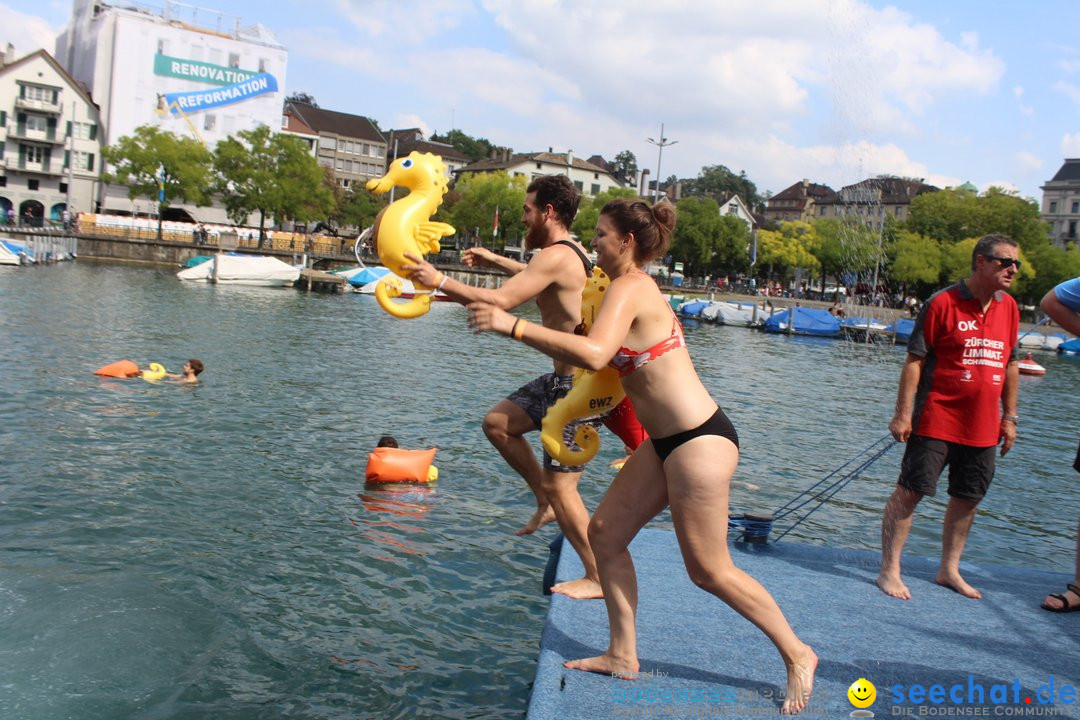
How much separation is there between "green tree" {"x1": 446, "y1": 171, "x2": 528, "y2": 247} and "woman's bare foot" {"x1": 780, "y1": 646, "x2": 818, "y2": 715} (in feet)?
304

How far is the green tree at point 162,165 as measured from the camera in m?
74.9

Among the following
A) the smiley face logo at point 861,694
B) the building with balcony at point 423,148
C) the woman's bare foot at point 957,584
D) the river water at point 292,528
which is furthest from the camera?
the building with balcony at point 423,148

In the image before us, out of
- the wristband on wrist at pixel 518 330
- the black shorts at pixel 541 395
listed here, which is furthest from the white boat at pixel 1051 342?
the wristband on wrist at pixel 518 330

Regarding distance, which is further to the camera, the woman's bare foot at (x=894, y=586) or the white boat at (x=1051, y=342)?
the white boat at (x=1051, y=342)

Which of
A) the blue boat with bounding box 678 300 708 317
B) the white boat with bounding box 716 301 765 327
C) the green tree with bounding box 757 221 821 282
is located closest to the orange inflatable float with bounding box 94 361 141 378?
the white boat with bounding box 716 301 765 327

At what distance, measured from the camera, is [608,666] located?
481 cm

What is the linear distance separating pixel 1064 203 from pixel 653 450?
151 metres

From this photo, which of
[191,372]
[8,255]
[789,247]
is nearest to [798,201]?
[789,247]

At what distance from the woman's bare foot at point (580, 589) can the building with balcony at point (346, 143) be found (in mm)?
127248

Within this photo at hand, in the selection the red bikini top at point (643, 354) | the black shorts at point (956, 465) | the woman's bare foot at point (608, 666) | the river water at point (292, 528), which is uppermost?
the red bikini top at point (643, 354)

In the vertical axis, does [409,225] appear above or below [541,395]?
above

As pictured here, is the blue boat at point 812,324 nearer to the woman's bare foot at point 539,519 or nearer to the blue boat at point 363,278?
the blue boat at point 363,278

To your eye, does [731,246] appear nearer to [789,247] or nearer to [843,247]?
[789,247]

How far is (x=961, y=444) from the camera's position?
21.0 ft
